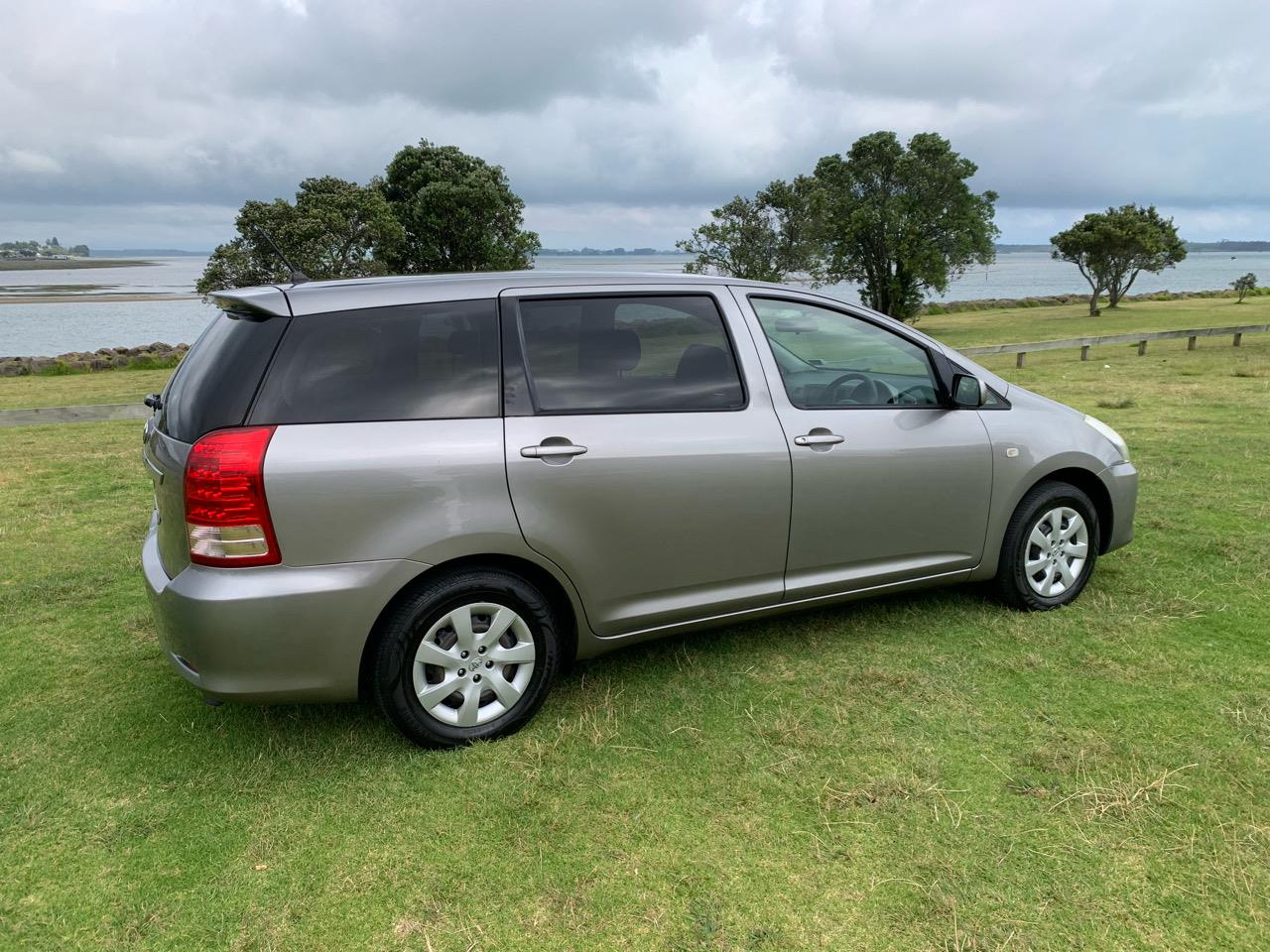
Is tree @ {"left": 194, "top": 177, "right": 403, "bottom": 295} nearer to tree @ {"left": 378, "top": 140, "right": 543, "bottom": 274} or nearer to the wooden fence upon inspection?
tree @ {"left": 378, "top": 140, "right": 543, "bottom": 274}

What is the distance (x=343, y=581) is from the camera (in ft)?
9.47

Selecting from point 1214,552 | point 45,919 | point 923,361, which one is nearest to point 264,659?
point 45,919

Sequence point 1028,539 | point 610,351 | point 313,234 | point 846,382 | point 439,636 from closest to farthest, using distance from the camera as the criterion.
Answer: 1. point 439,636
2. point 610,351
3. point 846,382
4. point 1028,539
5. point 313,234

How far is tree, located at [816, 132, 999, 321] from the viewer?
29.9 m

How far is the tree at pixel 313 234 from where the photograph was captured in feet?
79.3

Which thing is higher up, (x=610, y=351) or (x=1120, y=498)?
(x=610, y=351)

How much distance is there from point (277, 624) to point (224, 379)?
83 centimetres

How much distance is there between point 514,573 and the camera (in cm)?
321

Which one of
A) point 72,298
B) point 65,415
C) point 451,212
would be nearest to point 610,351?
point 65,415

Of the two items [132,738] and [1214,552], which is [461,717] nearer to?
[132,738]

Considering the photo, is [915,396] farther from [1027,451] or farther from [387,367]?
[387,367]

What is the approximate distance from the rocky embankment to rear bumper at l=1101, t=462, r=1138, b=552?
2280cm

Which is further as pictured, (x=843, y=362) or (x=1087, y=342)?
(x=1087, y=342)

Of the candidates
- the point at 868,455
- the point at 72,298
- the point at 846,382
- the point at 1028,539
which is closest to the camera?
the point at 868,455
